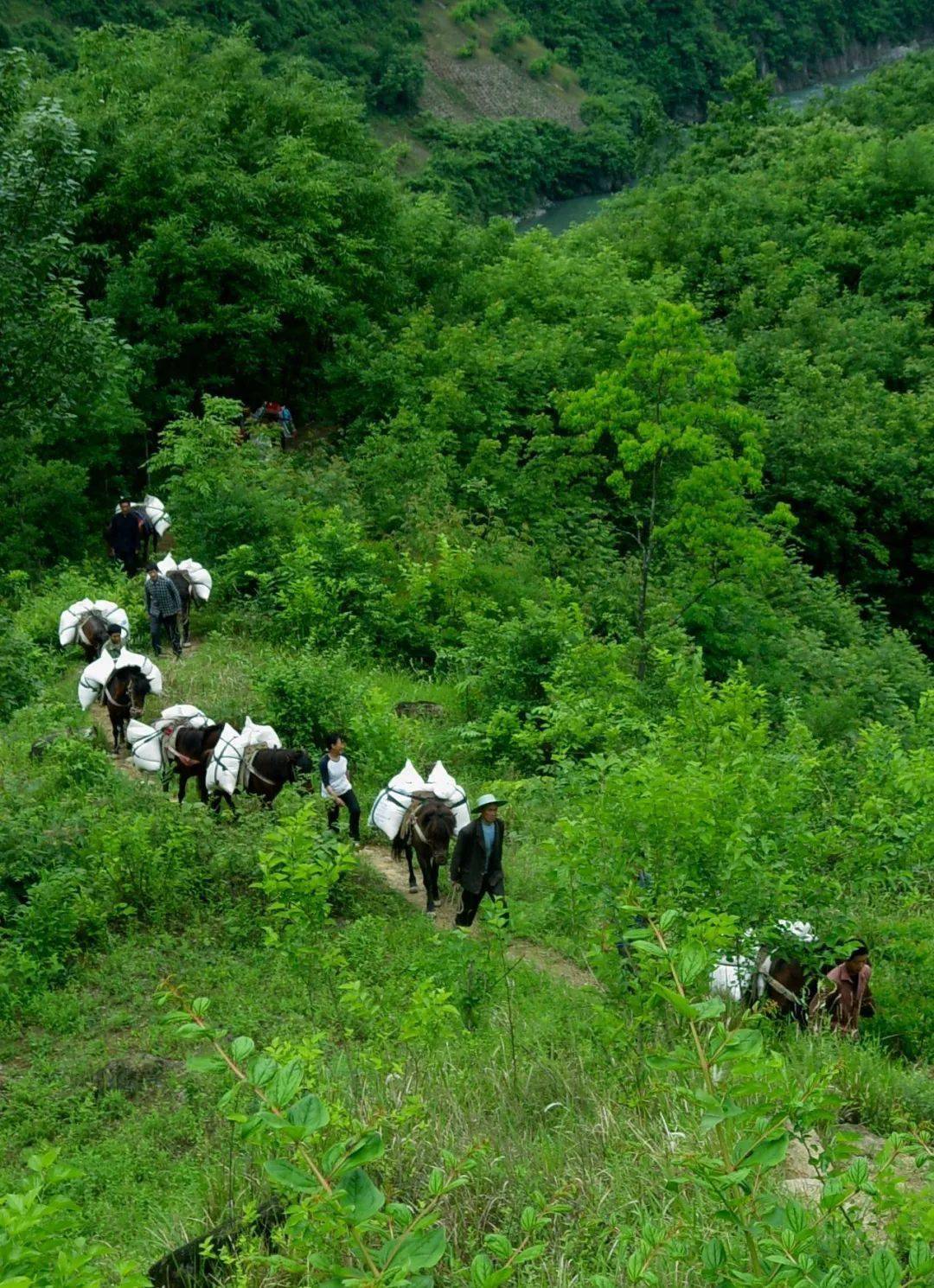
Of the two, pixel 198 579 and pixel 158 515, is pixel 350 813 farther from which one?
pixel 158 515

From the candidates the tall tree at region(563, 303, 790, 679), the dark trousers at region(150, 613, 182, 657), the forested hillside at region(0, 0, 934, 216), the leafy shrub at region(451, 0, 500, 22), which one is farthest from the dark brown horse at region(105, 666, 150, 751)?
the leafy shrub at region(451, 0, 500, 22)

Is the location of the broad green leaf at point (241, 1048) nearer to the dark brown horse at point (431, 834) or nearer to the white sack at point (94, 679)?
the dark brown horse at point (431, 834)

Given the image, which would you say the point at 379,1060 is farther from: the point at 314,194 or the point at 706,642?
the point at 314,194

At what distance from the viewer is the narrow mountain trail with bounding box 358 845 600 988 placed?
10.0m

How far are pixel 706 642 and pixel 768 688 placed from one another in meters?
1.30

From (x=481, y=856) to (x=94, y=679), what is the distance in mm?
5367

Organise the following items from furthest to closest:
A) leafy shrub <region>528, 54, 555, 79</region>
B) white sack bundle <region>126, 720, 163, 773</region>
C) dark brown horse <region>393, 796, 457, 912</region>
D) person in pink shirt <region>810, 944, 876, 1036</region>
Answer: leafy shrub <region>528, 54, 555, 79</region> < white sack bundle <region>126, 720, 163, 773</region> < dark brown horse <region>393, 796, 457, 912</region> < person in pink shirt <region>810, 944, 876, 1036</region>

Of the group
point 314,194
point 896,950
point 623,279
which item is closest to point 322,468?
point 314,194

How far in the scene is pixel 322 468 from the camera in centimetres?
2233

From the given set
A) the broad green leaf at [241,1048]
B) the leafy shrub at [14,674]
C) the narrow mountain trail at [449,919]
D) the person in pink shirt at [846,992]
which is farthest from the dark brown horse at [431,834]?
the broad green leaf at [241,1048]

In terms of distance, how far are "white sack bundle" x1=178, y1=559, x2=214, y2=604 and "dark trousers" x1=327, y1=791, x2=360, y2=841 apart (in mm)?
5782

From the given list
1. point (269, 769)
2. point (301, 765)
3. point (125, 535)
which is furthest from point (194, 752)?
point (125, 535)

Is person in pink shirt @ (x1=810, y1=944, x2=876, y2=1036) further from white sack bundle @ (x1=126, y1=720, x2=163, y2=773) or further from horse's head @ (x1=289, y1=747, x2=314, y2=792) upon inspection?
white sack bundle @ (x1=126, y1=720, x2=163, y2=773)

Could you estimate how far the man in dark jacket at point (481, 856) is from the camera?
10.3 m
